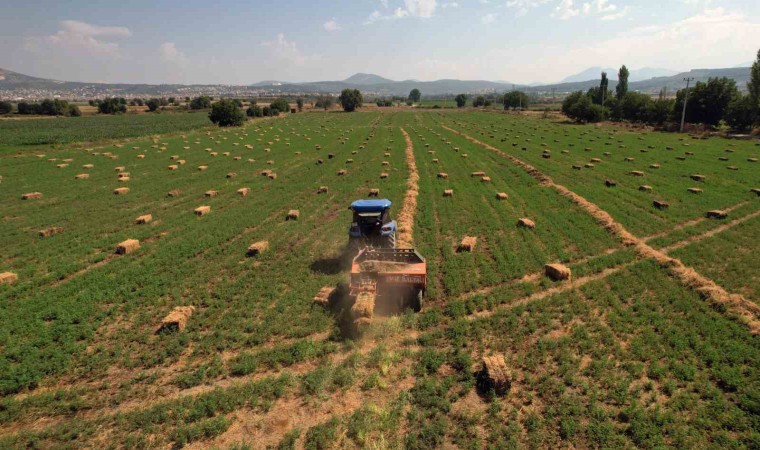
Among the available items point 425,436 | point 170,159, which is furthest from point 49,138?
point 425,436

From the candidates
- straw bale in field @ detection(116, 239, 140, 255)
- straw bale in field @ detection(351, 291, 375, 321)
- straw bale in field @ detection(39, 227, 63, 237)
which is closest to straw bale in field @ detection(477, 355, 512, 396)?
straw bale in field @ detection(351, 291, 375, 321)

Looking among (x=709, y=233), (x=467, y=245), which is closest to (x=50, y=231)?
(x=467, y=245)

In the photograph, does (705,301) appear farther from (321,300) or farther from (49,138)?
(49,138)

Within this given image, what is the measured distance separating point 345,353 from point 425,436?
123 inches

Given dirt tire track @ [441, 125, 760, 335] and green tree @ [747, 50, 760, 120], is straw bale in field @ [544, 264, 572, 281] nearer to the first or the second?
dirt tire track @ [441, 125, 760, 335]

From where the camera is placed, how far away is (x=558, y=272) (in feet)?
42.1

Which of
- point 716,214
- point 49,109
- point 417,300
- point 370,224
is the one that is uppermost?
point 49,109

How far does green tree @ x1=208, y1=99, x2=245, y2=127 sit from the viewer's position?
71781 millimetres

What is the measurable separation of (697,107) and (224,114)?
285ft

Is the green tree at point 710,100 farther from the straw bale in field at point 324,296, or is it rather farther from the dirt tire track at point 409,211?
the straw bale in field at point 324,296

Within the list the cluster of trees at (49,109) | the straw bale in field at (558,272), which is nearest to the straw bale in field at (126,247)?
the straw bale in field at (558,272)

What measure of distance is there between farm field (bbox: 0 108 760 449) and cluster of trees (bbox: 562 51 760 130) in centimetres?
5260

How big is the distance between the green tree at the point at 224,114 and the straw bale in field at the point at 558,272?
72459 millimetres

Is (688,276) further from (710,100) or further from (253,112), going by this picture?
(253,112)
